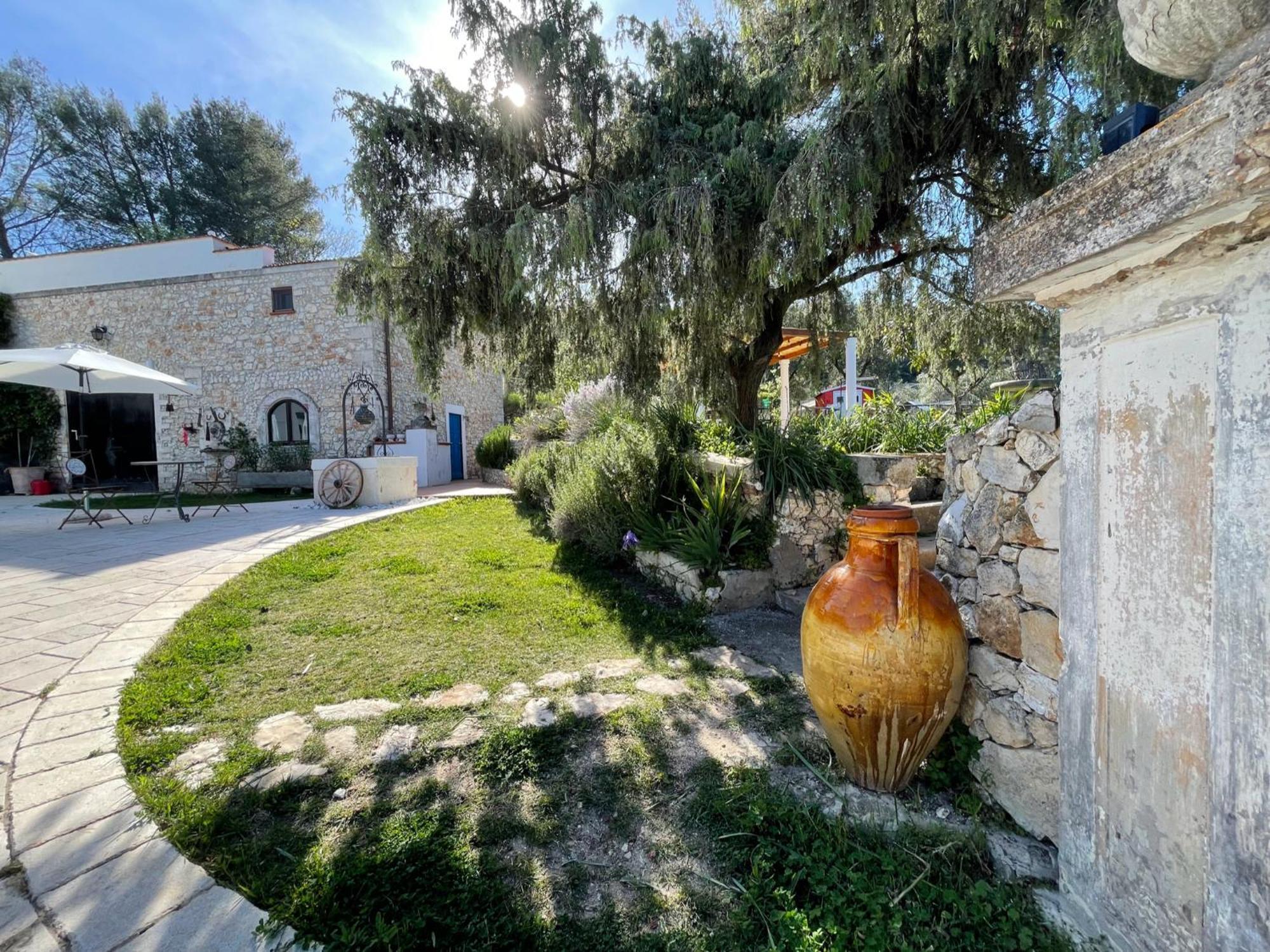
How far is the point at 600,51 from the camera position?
13.9 ft

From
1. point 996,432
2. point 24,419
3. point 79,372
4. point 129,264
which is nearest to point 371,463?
point 79,372

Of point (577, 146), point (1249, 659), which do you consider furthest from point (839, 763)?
point (577, 146)

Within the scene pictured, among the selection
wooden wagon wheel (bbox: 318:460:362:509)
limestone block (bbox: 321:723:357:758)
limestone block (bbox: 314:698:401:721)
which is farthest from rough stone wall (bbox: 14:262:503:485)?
limestone block (bbox: 321:723:357:758)

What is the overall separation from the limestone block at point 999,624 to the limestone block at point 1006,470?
1.17ft

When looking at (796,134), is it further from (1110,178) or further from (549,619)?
(549,619)

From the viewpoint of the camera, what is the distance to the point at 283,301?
1216 cm

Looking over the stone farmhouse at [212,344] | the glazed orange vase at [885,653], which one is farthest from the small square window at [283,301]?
the glazed orange vase at [885,653]

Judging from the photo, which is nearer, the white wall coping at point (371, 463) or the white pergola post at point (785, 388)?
the white pergola post at point (785, 388)

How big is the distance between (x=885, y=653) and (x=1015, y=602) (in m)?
0.42

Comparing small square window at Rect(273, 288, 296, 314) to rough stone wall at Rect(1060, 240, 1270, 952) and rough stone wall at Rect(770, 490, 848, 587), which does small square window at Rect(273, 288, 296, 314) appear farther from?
rough stone wall at Rect(1060, 240, 1270, 952)

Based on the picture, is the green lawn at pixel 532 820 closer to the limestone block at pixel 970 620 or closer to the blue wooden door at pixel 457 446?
the limestone block at pixel 970 620

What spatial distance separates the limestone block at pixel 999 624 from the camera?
1.67 meters

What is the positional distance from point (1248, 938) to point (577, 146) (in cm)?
534

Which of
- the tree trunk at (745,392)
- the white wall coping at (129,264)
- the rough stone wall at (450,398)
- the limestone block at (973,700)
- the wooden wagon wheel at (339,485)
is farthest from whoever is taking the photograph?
the white wall coping at (129,264)
